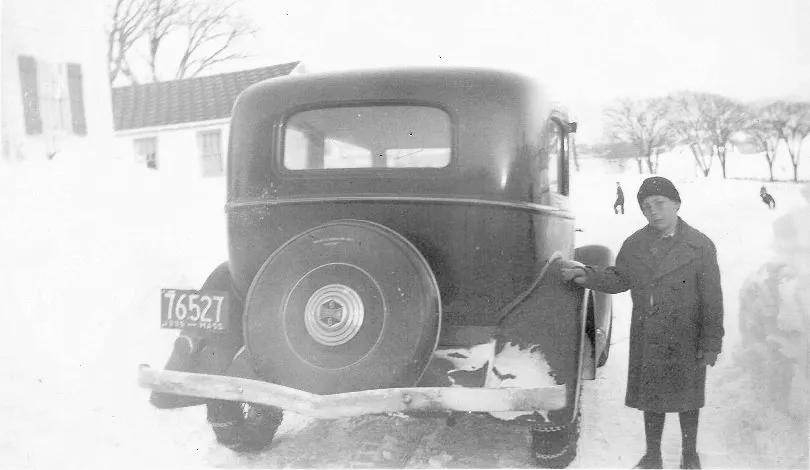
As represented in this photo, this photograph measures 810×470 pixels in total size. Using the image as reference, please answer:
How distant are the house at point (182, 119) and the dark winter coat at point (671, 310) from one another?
2007 millimetres

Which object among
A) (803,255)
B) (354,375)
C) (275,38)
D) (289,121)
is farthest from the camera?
(275,38)

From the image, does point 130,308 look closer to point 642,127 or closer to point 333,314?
point 333,314

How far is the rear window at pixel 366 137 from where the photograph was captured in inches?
110

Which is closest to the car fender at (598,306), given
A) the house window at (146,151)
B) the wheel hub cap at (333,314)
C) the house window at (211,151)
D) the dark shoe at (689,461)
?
the dark shoe at (689,461)

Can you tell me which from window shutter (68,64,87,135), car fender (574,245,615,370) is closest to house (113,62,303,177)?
window shutter (68,64,87,135)

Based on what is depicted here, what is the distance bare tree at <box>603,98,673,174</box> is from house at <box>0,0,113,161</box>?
2.89m

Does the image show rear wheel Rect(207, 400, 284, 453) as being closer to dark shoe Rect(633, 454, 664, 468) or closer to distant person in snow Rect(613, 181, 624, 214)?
dark shoe Rect(633, 454, 664, 468)

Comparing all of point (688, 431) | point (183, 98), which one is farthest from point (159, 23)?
point (688, 431)

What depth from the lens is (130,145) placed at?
3.64 m

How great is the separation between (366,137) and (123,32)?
181 cm

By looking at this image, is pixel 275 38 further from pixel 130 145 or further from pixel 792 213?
pixel 792 213

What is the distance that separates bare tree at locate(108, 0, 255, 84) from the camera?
11.6 ft

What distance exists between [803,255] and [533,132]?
1.61m

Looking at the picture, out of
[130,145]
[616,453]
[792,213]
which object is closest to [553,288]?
[616,453]
